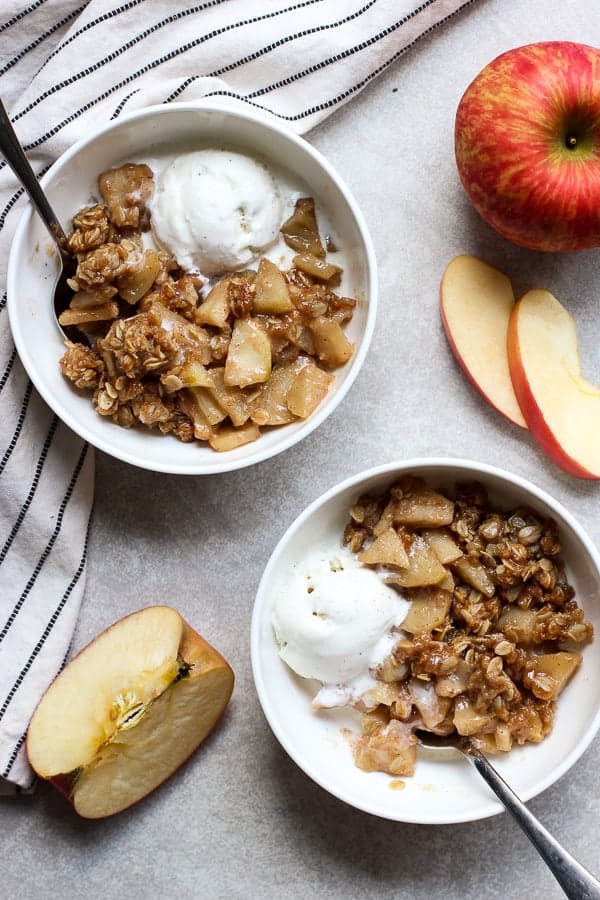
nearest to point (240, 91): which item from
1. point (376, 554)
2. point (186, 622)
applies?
point (376, 554)

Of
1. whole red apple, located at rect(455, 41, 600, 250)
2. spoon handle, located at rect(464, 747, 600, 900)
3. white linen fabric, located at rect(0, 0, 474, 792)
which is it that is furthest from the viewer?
white linen fabric, located at rect(0, 0, 474, 792)

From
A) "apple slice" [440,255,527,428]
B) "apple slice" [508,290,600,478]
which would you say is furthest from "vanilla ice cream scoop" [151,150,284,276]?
"apple slice" [508,290,600,478]

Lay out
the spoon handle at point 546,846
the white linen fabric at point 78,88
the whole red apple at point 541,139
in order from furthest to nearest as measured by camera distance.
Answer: the white linen fabric at point 78,88 → the whole red apple at point 541,139 → the spoon handle at point 546,846

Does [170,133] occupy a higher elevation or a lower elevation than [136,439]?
higher

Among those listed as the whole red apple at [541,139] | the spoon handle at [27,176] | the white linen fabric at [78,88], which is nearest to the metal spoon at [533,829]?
the white linen fabric at [78,88]

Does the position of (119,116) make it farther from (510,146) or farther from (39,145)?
(510,146)

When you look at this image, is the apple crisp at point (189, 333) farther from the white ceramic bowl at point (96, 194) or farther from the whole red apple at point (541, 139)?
the whole red apple at point (541, 139)

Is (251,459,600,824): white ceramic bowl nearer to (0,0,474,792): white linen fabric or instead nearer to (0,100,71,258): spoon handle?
(0,0,474,792): white linen fabric
